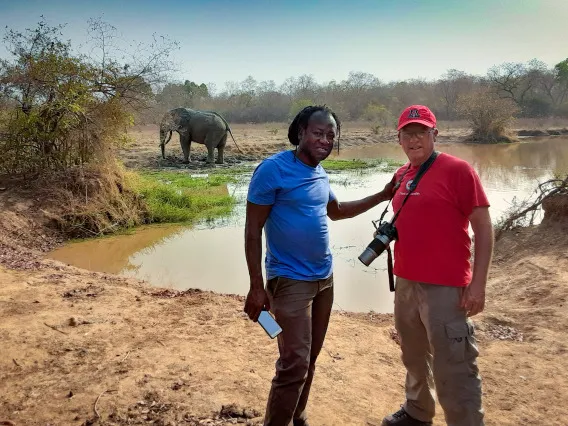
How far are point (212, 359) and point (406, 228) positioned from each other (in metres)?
1.99

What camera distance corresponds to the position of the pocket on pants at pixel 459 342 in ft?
7.75

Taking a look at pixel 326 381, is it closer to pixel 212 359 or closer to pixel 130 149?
pixel 212 359

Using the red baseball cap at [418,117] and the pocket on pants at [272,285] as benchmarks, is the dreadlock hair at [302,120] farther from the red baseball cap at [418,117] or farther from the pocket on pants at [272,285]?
the pocket on pants at [272,285]

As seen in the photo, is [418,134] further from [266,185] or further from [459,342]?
[459,342]

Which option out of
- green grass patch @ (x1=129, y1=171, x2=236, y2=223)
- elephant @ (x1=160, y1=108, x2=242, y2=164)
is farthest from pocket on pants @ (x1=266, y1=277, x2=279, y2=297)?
elephant @ (x1=160, y1=108, x2=242, y2=164)

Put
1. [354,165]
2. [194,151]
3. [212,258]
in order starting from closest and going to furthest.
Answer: [212,258] → [354,165] → [194,151]

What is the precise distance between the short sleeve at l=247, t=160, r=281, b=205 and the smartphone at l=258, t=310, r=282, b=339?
21.3 inches

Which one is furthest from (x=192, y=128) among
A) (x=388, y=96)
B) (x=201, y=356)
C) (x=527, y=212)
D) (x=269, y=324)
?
(x=388, y=96)

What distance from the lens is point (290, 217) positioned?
238cm

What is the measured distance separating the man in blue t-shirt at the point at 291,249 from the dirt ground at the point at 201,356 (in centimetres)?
76

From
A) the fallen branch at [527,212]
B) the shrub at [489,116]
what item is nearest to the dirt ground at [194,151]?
the shrub at [489,116]

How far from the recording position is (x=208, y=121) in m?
18.3

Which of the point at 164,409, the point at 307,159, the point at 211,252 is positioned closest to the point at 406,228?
the point at 307,159

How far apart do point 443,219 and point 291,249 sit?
0.74 metres
